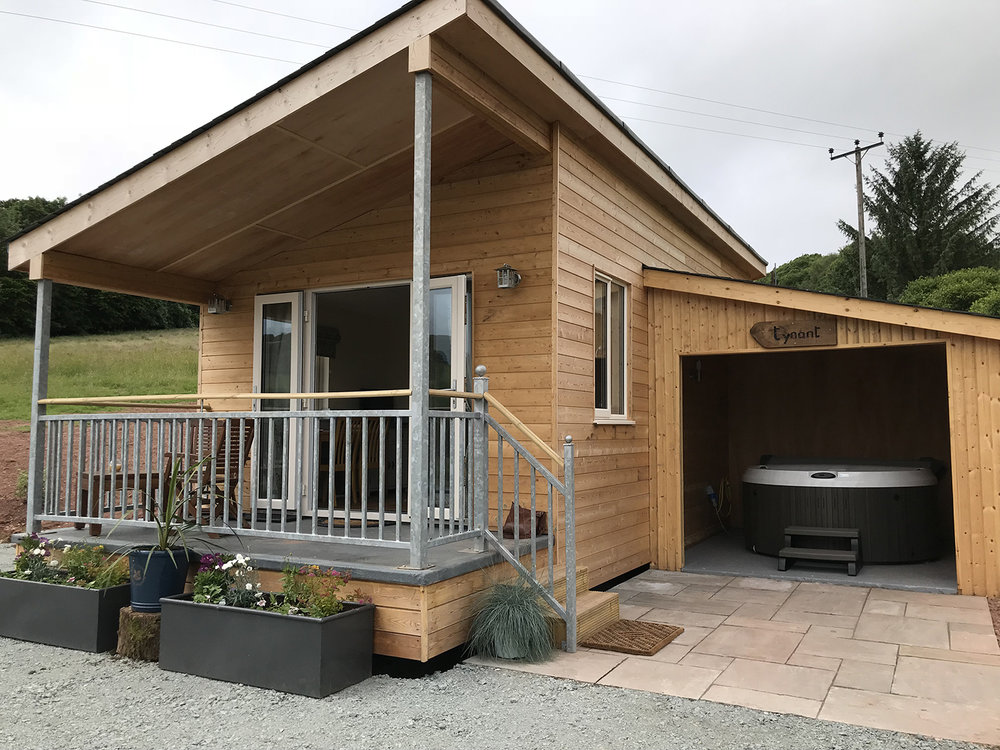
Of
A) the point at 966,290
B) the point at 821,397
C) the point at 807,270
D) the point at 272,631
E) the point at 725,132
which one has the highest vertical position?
the point at 725,132

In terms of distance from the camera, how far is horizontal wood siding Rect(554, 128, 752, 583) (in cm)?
519

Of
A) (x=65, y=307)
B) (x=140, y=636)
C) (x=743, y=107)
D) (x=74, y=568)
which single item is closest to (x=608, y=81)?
(x=743, y=107)

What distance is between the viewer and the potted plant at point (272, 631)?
10.9 feet

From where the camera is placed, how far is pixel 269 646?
3.43 meters

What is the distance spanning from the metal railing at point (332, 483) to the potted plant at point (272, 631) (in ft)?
1.10

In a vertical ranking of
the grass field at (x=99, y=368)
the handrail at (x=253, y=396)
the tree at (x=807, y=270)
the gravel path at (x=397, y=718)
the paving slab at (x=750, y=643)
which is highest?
the tree at (x=807, y=270)

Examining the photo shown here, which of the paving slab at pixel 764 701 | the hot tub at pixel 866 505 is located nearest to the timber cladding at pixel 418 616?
the paving slab at pixel 764 701

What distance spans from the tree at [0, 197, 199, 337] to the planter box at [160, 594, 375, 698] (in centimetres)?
2000

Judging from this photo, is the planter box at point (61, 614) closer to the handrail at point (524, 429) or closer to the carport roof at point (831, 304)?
the handrail at point (524, 429)

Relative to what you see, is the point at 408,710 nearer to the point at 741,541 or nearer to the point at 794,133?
the point at 741,541

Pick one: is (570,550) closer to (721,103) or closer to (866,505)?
(866,505)

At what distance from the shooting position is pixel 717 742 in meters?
2.87

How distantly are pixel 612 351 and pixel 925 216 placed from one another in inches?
945

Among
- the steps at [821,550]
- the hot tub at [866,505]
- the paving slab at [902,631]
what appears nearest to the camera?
the paving slab at [902,631]
